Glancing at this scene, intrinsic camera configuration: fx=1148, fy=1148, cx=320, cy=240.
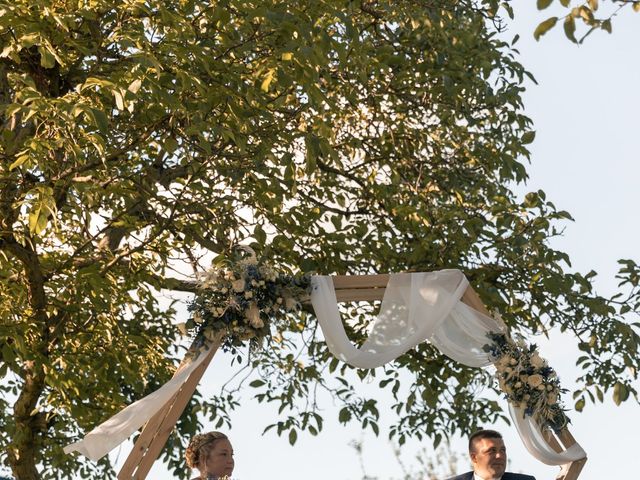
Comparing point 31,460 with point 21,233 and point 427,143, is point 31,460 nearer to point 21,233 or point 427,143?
point 21,233

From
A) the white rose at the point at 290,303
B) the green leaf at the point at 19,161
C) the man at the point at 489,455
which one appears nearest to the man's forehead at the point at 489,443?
the man at the point at 489,455

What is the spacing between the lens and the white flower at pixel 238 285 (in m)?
7.95

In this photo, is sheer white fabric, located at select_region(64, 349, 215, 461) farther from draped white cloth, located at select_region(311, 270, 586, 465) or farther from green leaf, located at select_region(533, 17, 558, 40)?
green leaf, located at select_region(533, 17, 558, 40)

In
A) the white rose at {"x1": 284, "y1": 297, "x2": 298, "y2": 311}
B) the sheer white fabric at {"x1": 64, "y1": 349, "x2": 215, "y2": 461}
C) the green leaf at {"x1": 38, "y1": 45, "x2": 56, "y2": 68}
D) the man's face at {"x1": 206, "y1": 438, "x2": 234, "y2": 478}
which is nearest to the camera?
the green leaf at {"x1": 38, "y1": 45, "x2": 56, "y2": 68}

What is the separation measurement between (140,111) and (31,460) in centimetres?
408

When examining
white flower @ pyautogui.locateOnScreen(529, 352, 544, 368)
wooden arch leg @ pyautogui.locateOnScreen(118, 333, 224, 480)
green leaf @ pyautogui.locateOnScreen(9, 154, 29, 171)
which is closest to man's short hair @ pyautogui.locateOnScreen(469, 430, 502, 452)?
white flower @ pyautogui.locateOnScreen(529, 352, 544, 368)

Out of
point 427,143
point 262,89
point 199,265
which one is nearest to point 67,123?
point 262,89

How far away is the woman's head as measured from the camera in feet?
23.9

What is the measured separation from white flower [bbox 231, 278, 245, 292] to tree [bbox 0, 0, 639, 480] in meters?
0.91

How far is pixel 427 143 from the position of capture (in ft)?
36.8

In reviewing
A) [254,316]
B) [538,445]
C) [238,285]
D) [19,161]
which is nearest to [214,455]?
[254,316]

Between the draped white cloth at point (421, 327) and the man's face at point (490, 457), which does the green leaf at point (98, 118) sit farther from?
the man's face at point (490, 457)

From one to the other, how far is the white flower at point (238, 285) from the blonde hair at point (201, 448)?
1.06 m

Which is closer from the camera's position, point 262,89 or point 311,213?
point 262,89
